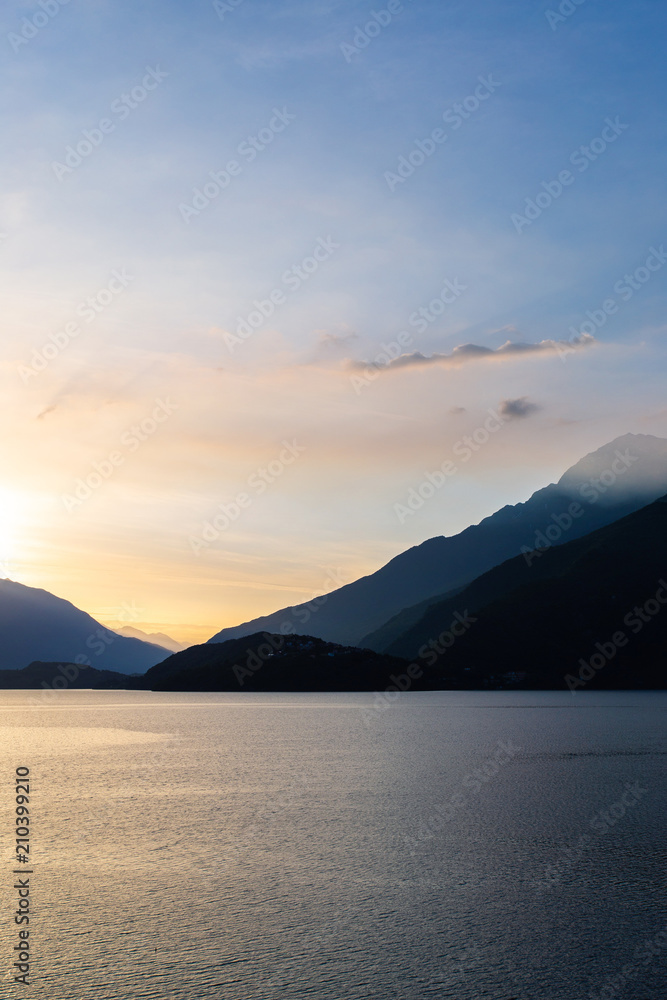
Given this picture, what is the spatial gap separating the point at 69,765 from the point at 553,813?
187ft

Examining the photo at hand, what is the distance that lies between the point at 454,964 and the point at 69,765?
7096cm

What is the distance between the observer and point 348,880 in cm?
3569

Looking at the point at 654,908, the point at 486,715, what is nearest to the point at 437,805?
the point at 654,908

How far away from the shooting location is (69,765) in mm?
86312

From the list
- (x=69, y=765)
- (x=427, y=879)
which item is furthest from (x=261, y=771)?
(x=427, y=879)

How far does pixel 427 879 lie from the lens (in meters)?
36.0

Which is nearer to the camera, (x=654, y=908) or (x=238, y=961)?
(x=238, y=961)

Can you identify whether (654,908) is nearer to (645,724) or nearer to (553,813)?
(553,813)

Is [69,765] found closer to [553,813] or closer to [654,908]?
[553,813]

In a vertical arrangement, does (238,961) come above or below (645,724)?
above

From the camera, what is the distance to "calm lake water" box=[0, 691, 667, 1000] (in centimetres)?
2458

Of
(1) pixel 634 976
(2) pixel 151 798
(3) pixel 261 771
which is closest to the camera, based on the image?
(1) pixel 634 976

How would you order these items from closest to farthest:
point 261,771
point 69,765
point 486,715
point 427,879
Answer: point 427,879 → point 261,771 → point 69,765 → point 486,715

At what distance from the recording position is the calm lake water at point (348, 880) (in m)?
24.6
